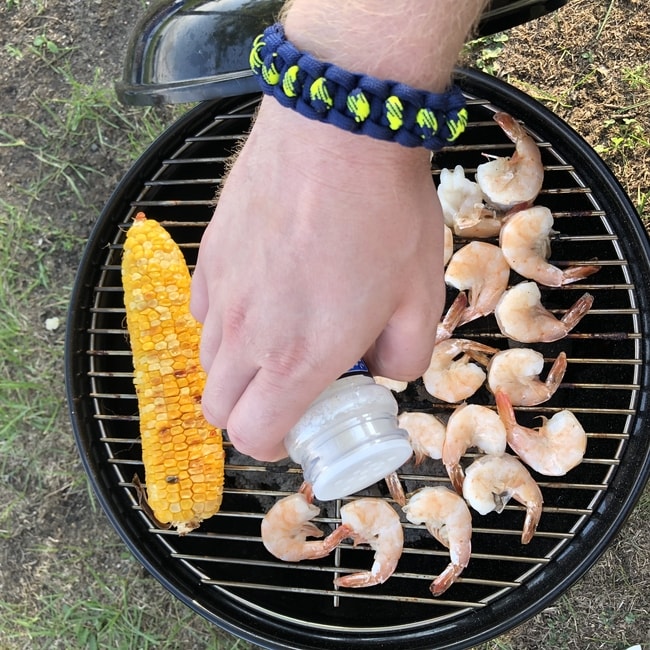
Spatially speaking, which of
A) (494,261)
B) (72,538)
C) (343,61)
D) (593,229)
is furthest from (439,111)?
(72,538)

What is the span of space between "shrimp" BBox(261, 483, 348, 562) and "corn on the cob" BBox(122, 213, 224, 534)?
0.20 metres

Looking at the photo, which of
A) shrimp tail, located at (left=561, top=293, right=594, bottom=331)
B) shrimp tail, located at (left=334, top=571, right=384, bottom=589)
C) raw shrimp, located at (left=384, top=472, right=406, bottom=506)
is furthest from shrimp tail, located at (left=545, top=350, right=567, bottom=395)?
shrimp tail, located at (left=334, top=571, right=384, bottom=589)

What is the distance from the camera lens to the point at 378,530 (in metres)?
2.01

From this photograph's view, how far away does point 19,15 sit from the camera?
9.80 feet

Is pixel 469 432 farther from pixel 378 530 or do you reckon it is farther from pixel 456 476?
pixel 378 530

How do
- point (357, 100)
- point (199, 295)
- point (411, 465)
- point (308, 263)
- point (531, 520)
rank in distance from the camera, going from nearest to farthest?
point (357, 100) < point (308, 263) < point (199, 295) < point (531, 520) < point (411, 465)

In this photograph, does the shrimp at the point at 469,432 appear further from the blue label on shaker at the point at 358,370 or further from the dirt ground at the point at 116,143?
the dirt ground at the point at 116,143

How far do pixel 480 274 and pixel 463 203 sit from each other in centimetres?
25

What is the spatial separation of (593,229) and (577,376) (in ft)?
1.67

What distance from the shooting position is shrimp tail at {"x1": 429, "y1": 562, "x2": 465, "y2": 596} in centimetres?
199

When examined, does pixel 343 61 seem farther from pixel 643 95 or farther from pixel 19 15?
pixel 19 15

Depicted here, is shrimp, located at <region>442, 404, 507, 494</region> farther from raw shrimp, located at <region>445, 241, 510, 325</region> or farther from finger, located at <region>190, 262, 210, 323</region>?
finger, located at <region>190, 262, 210, 323</region>

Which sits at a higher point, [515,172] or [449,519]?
[515,172]

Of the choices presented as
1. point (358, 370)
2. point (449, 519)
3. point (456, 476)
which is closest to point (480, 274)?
point (456, 476)
